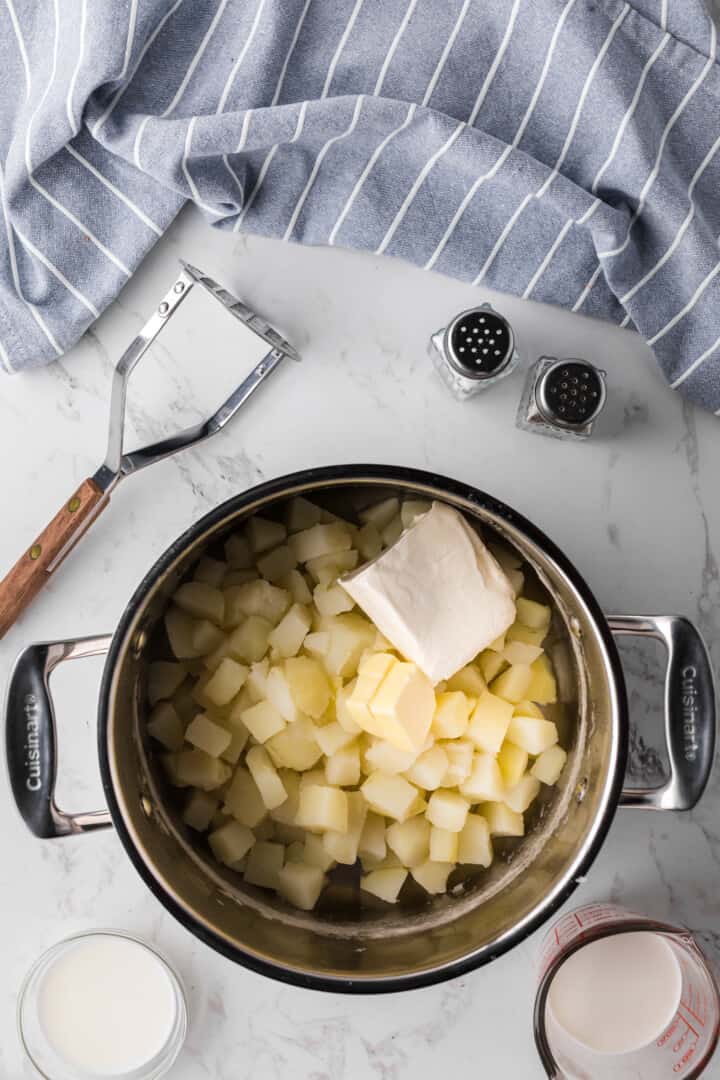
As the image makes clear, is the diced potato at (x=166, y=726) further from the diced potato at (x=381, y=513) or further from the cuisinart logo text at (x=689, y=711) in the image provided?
the cuisinart logo text at (x=689, y=711)

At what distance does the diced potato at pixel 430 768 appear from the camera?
50.9 inches

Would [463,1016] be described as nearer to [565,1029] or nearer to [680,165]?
[565,1029]

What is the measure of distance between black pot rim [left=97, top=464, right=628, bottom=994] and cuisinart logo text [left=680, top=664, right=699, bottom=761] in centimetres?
10

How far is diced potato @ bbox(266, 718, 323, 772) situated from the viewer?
1306 millimetres

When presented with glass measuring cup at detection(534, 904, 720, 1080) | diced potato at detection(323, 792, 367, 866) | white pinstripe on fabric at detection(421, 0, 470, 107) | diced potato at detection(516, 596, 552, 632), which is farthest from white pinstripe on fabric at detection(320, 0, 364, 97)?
glass measuring cup at detection(534, 904, 720, 1080)

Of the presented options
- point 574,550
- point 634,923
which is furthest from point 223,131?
point 634,923

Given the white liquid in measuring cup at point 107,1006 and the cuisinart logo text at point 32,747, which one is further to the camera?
the white liquid in measuring cup at point 107,1006

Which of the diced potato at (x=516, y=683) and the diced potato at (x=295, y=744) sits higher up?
the diced potato at (x=516, y=683)

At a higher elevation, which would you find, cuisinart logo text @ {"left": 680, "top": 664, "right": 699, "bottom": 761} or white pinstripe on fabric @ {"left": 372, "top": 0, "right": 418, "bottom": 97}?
white pinstripe on fabric @ {"left": 372, "top": 0, "right": 418, "bottom": 97}

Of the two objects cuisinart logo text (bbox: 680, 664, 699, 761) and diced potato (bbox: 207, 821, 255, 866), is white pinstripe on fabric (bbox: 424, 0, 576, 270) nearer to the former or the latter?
cuisinart logo text (bbox: 680, 664, 699, 761)

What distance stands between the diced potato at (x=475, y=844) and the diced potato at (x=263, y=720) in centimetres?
28

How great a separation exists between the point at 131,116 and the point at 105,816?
2.89 ft

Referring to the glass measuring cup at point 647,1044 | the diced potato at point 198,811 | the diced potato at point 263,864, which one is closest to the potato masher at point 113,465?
the diced potato at point 198,811

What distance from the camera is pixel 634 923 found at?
1.30 m
